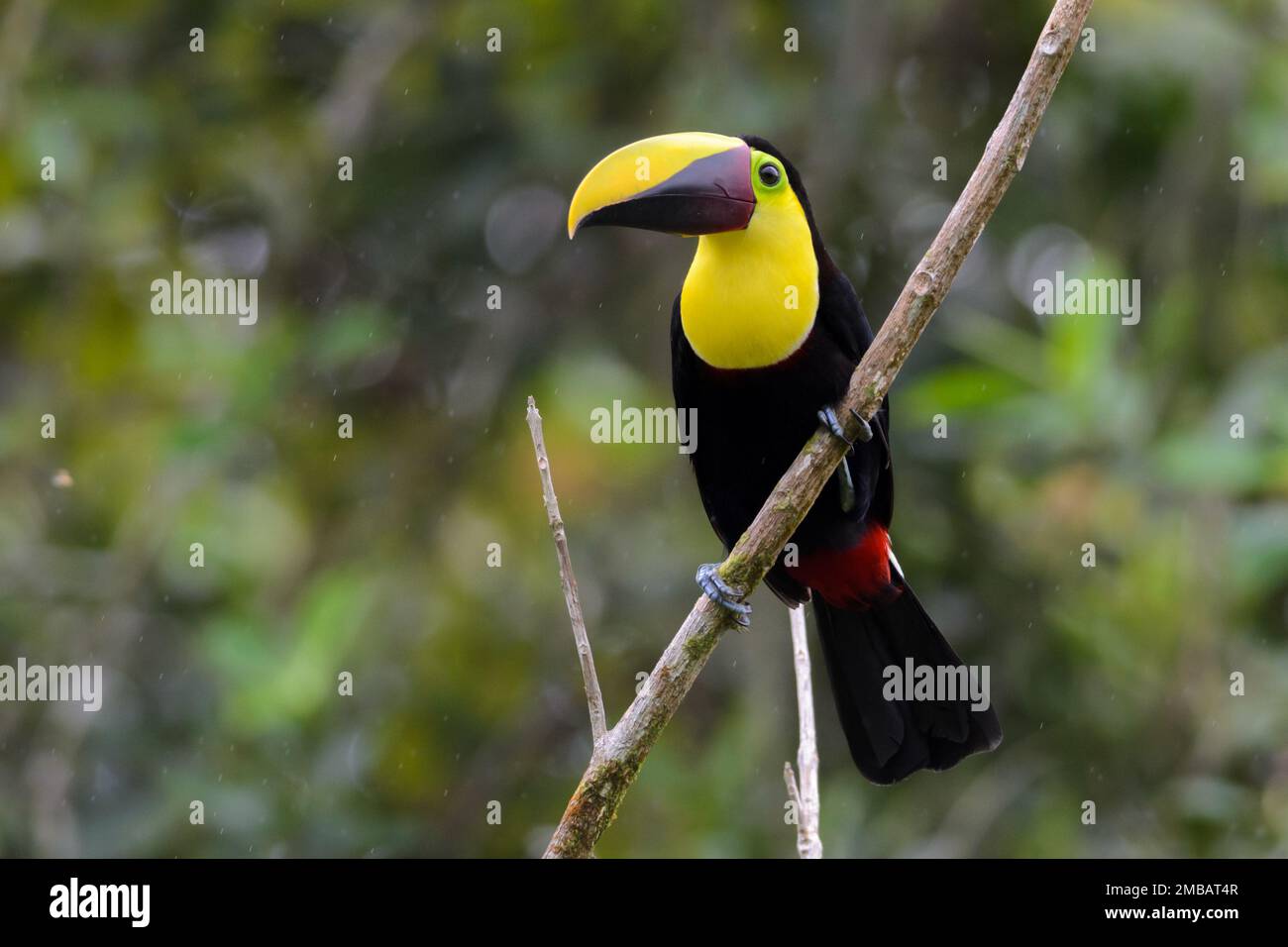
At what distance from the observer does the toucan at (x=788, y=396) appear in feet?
10.6

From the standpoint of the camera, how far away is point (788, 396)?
334 centimetres

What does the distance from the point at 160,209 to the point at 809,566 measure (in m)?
2.92

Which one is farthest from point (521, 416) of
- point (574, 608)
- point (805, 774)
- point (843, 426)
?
point (574, 608)

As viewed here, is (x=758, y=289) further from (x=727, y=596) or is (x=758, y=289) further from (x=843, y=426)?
(x=727, y=596)

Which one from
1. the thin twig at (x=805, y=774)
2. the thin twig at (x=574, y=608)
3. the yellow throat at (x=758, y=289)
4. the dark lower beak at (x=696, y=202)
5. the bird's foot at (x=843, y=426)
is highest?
the dark lower beak at (x=696, y=202)

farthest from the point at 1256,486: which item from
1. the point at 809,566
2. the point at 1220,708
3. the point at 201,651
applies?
the point at 201,651

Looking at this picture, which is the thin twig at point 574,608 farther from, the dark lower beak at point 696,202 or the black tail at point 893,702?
the black tail at point 893,702

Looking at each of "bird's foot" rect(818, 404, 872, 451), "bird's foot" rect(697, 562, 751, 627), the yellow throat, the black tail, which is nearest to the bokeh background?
the black tail

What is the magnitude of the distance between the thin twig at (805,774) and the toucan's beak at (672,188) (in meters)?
0.89

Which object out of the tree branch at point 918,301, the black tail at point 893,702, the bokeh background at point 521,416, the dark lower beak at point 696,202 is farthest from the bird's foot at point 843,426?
the bokeh background at point 521,416

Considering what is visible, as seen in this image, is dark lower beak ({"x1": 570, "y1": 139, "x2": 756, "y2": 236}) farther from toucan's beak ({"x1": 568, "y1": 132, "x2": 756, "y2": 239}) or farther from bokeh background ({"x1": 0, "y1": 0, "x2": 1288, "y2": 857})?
bokeh background ({"x1": 0, "y1": 0, "x2": 1288, "y2": 857})

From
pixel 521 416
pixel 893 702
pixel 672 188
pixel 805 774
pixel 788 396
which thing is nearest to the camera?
pixel 805 774

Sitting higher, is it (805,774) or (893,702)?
(893,702)

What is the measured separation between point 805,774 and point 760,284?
112 cm
